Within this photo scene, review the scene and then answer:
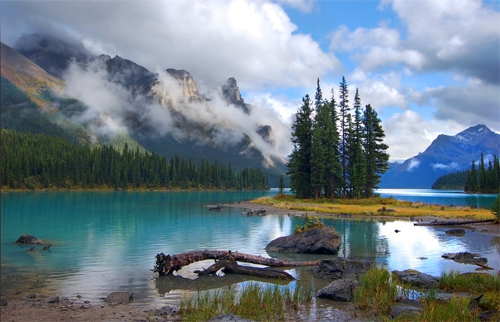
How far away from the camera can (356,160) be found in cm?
9250

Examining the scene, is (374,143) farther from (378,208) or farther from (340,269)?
(340,269)

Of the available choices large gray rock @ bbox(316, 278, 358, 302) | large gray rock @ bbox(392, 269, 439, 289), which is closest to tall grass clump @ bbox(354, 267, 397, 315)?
large gray rock @ bbox(316, 278, 358, 302)

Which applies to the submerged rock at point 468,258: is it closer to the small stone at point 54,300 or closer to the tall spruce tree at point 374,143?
the small stone at point 54,300

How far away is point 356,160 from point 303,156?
1253cm

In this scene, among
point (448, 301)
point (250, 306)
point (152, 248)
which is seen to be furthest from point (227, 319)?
point (152, 248)

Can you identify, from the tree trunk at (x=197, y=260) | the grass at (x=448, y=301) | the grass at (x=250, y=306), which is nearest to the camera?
the grass at (x=448, y=301)

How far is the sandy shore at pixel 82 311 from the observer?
15633 millimetres

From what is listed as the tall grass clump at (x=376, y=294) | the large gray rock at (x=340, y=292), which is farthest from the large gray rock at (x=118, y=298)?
the tall grass clump at (x=376, y=294)

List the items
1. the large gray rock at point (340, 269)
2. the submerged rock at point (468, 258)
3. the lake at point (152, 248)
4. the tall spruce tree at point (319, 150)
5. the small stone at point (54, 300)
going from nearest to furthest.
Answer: the small stone at point (54, 300), the lake at point (152, 248), the large gray rock at point (340, 269), the submerged rock at point (468, 258), the tall spruce tree at point (319, 150)

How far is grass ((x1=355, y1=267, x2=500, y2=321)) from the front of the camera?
1402 centimetres

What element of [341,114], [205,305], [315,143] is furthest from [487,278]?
[341,114]

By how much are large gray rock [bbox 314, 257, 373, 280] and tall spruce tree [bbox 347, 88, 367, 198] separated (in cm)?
6818

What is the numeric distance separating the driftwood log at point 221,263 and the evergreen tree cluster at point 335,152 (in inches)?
2556

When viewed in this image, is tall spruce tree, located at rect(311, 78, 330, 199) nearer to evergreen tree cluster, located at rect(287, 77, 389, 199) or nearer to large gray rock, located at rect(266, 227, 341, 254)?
evergreen tree cluster, located at rect(287, 77, 389, 199)
